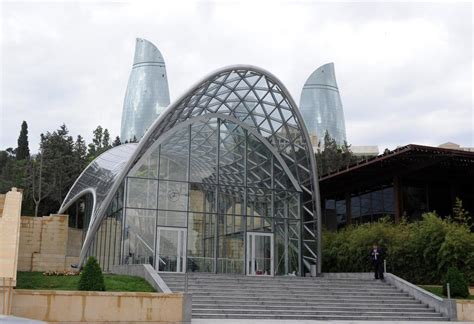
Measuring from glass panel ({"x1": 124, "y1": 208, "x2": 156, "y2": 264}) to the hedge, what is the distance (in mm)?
11203

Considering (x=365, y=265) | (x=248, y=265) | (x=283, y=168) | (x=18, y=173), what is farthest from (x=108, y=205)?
(x=18, y=173)

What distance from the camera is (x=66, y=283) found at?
63.3ft

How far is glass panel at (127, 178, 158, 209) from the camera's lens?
2970 centimetres

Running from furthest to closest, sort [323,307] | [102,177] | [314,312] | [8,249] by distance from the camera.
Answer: [102,177] < [323,307] < [314,312] < [8,249]

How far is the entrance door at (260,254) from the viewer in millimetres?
31578

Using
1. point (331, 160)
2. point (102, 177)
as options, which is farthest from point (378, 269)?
point (331, 160)

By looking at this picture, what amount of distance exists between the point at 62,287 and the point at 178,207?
12202 mm

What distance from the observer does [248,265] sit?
31.5 m

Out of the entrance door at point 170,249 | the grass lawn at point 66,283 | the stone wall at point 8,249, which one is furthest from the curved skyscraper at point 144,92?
the stone wall at point 8,249

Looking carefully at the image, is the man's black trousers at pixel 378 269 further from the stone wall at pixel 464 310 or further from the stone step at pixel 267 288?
the stone wall at pixel 464 310

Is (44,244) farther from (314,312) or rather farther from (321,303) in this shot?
(314,312)

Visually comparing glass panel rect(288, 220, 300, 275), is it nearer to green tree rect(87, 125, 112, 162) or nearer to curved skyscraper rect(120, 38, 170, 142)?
green tree rect(87, 125, 112, 162)

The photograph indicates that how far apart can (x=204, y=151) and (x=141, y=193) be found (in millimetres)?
4598

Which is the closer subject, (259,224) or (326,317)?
(326,317)
